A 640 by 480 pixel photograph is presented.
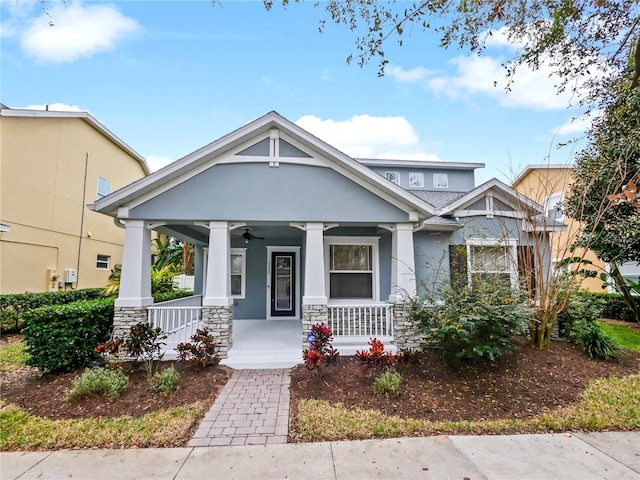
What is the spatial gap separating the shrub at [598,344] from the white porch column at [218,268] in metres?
7.83

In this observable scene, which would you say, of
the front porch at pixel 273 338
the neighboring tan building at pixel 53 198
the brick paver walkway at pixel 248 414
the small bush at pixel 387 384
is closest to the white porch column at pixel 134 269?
the front porch at pixel 273 338

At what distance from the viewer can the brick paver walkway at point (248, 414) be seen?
13.1 feet

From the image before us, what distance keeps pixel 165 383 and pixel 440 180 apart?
Result: 1370 centimetres

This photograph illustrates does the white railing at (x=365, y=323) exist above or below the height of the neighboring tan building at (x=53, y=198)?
below

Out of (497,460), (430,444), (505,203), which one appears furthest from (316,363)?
(505,203)

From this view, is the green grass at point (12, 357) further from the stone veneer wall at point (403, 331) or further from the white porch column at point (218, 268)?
the stone veneer wall at point (403, 331)

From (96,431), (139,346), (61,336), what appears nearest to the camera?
(96,431)

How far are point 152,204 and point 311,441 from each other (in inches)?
227

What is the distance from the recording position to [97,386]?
4949 millimetres

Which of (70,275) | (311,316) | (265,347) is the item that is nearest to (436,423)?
(311,316)

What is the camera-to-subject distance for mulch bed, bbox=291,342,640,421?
476 cm

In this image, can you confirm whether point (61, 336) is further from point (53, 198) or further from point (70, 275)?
point (53, 198)

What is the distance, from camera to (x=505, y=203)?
9.48m

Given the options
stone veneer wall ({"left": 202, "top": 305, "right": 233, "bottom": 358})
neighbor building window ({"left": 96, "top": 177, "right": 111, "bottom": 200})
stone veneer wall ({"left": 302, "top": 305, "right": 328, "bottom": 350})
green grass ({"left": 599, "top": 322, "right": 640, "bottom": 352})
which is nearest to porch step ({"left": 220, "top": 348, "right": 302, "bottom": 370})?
stone veneer wall ({"left": 202, "top": 305, "right": 233, "bottom": 358})
